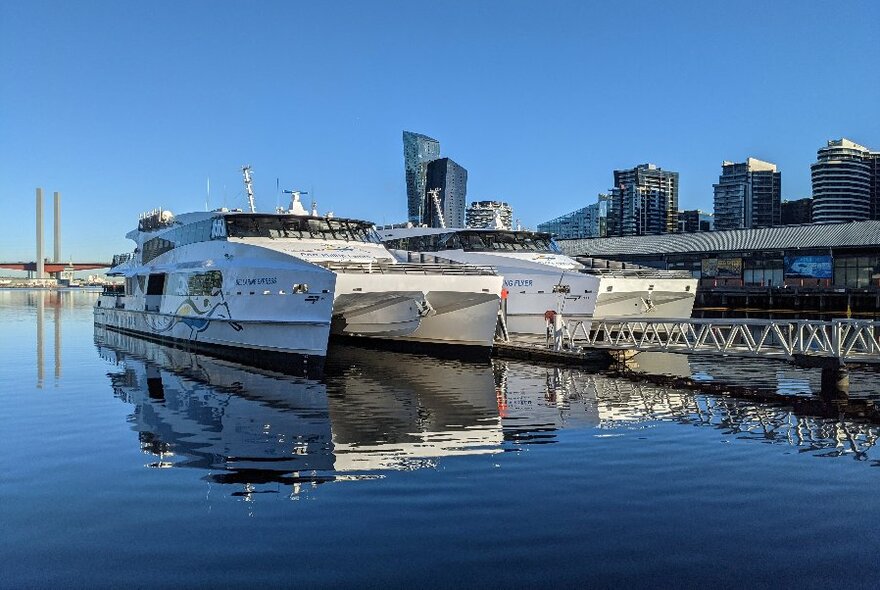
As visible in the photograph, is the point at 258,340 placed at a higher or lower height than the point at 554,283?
lower

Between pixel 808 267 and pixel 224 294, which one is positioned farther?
pixel 808 267

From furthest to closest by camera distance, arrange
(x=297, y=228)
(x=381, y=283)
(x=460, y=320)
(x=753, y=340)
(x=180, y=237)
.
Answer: (x=180, y=237) < (x=297, y=228) < (x=460, y=320) < (x=381, y=283) < (x=753, y=340)

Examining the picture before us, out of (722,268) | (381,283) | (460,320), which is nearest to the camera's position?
(381,283)

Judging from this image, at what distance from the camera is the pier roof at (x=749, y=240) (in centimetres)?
5962

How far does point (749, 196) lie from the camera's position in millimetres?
169500

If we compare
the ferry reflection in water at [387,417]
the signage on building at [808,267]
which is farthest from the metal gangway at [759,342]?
the signage on building at [808,267]

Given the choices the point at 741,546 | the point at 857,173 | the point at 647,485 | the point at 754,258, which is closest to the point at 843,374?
the point at 647,485

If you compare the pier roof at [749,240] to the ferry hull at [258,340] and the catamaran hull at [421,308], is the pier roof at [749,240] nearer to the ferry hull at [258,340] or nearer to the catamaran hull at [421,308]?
the catamaran hull at [421,308]

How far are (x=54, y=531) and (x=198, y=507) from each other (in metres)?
1.54

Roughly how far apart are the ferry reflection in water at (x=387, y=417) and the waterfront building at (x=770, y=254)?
43577mm

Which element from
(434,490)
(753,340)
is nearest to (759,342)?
(753,340)

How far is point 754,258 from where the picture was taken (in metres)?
67.1

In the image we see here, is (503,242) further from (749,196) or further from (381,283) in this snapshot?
(749,196)

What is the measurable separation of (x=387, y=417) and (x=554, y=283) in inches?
651
